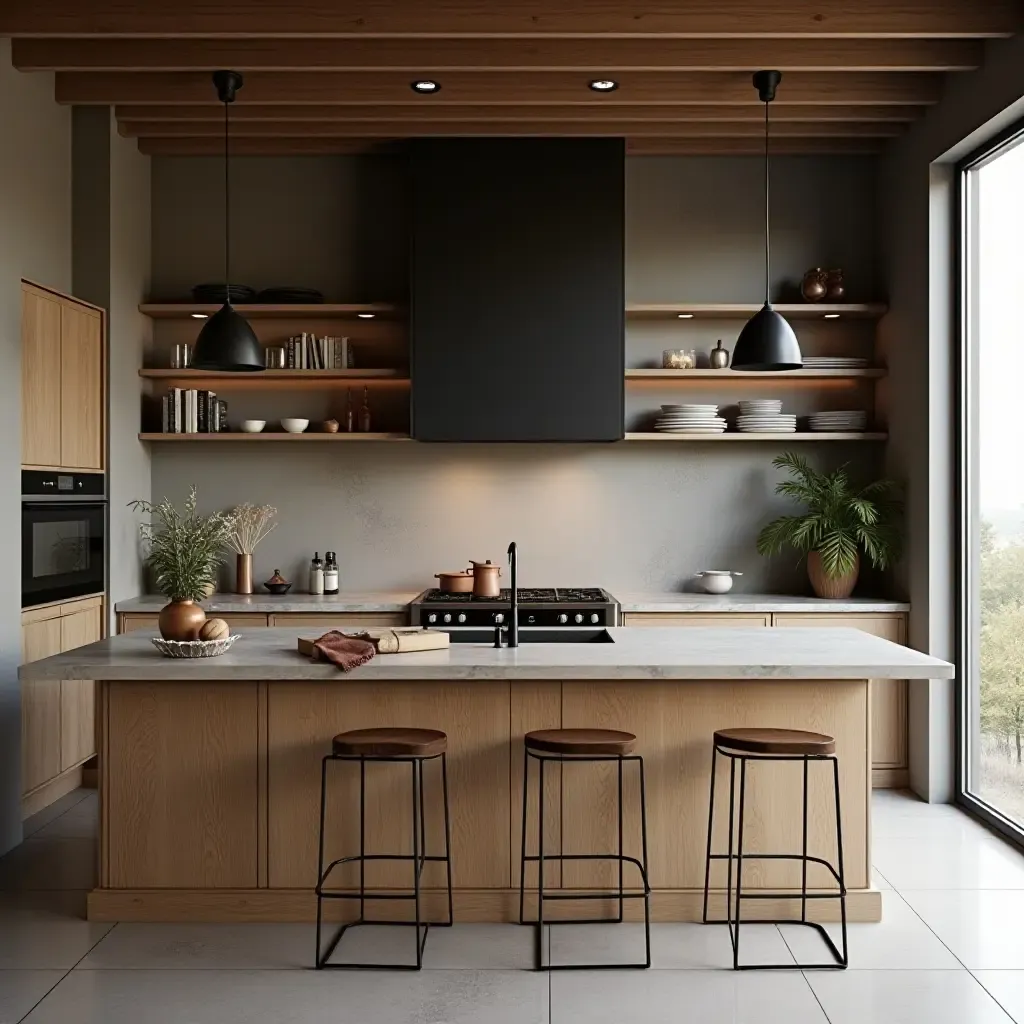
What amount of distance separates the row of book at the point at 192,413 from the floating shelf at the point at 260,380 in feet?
0.41

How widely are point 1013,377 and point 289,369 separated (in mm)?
3560

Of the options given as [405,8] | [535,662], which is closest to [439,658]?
[535,662]

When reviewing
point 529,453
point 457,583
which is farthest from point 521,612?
point 529,453

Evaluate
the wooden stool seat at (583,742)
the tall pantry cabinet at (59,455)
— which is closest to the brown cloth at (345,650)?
the wooden stool seat at (583,742)

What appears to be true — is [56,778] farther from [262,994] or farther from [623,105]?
[623,105]

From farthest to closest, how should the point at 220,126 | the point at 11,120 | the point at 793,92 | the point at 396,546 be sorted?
the point at 396,546 < the point at 220,126 < the point at 793,92 < the point at 11,120

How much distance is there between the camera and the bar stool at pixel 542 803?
11.8ft

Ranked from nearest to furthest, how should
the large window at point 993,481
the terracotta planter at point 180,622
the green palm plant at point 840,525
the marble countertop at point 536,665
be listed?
the marble countertop at point 536,665 → the terracotta planter at point 180,622 → the large window at point 993,481 → the green palm plant at point 840,525

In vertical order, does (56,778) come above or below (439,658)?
below

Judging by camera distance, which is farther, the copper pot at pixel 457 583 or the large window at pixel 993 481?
the copper pot at pixel 457 583

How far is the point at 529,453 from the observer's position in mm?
6465

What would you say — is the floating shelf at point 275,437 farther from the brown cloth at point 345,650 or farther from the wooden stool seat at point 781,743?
the wooden stool seat at point 781,743

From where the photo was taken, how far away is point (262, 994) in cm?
337

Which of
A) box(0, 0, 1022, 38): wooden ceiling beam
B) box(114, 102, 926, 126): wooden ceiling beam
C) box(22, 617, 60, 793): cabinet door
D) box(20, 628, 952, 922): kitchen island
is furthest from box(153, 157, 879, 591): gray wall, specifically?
box(20, 628, 952, 922): kitchen island
